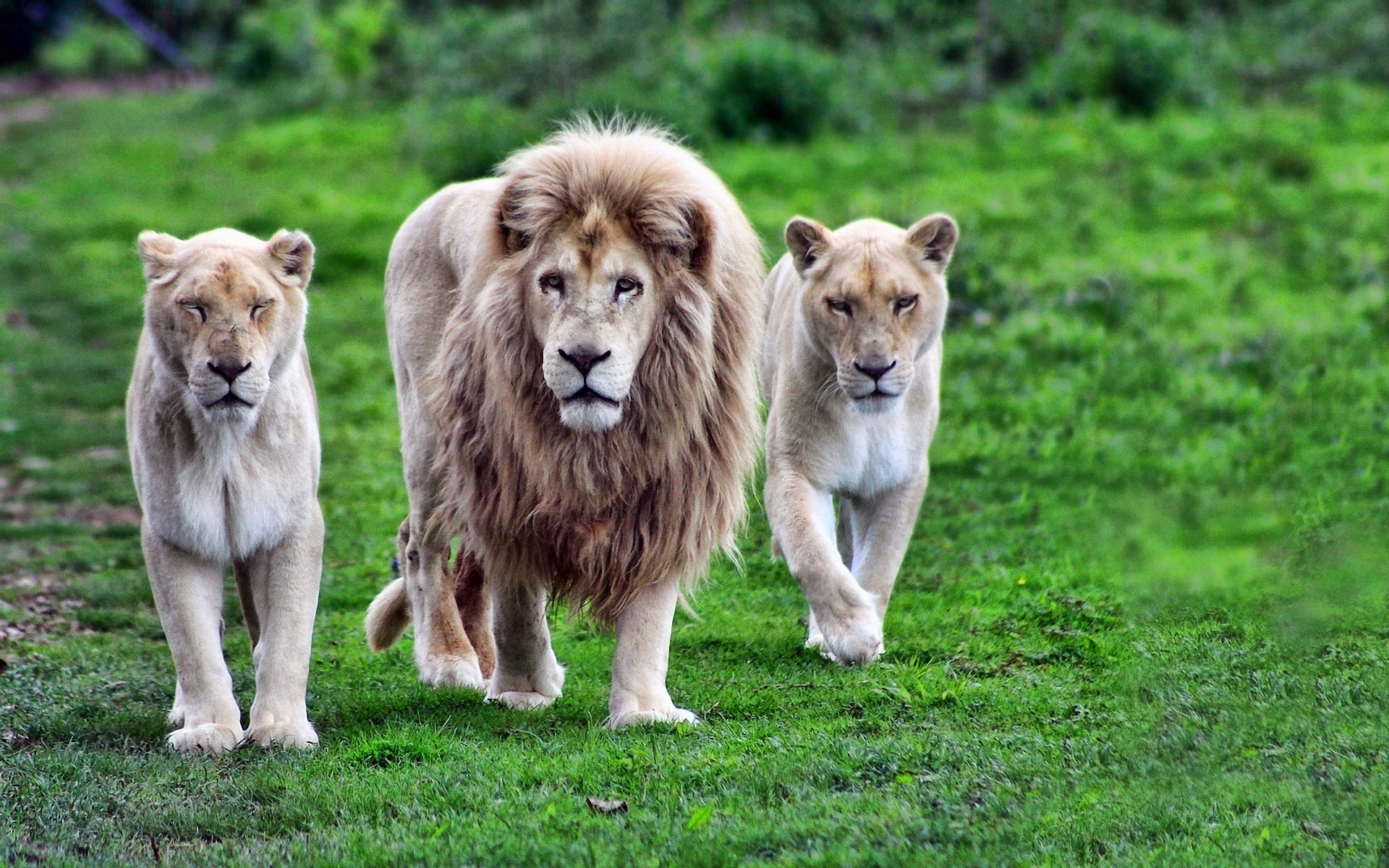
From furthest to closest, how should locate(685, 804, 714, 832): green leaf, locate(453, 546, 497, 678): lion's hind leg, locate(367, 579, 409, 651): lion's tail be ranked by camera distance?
locate(367, 579, 409, 651): lion's tail < locate(453, 546, 497, 678): lion's hind leg < locate(685, 804, 714, 832): green leaf

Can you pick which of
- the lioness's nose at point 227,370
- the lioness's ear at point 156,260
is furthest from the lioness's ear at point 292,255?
the lioness's nose at point 227,370

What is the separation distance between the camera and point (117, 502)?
10.5m

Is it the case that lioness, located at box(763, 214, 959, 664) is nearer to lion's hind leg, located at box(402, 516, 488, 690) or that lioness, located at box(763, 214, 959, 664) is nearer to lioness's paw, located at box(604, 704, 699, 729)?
lioness's paw, located at box(604, 704, 699, 729)

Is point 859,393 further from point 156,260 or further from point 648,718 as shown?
point 156,260

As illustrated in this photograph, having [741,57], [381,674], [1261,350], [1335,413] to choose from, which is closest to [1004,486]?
[1335,413]

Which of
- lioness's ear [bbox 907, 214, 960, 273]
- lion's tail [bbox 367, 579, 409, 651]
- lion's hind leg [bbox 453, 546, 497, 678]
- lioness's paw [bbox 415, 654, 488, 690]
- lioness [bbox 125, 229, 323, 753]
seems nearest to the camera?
lioness [bbox 125, 229, 323, 753]

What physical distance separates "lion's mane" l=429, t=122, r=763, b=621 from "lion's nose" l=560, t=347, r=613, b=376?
0.35 metres

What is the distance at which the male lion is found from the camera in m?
5.35

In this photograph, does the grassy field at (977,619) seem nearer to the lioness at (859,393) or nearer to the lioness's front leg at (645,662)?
the lioness's front leg at (645,662)

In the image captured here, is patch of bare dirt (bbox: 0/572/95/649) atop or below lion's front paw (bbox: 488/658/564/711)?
below

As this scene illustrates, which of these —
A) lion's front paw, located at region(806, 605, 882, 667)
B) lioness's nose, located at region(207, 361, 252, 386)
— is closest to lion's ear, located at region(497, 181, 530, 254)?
lioness's nose, located at region(207, 361, 252, 386)

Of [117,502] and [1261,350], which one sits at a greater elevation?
[1261,350]

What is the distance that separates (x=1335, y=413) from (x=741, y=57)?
10583 mm

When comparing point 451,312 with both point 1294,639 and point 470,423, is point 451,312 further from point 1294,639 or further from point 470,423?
point 1294,639
